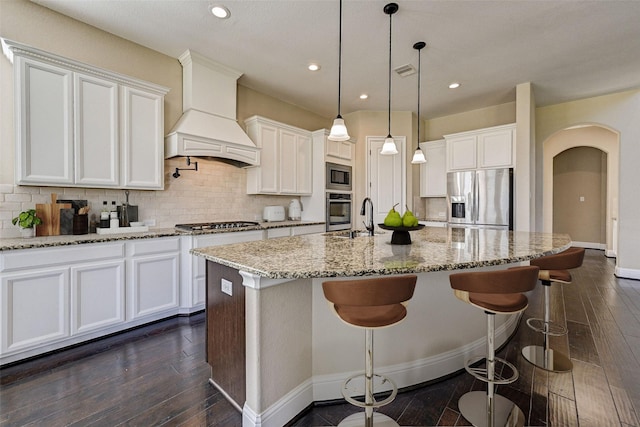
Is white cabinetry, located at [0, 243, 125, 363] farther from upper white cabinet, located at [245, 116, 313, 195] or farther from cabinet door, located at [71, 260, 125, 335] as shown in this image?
upper white cabinet, located at [245, 116, 313, 195]

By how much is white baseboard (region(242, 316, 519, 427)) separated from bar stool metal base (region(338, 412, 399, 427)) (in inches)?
6.8

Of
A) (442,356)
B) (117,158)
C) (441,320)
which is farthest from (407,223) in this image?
(117,158)

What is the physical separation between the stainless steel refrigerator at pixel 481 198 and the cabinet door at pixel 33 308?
5.01 m

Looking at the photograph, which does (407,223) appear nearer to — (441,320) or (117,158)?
(441,320)

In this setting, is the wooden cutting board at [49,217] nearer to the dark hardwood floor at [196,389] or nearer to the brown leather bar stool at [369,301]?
the dark hardwood floor at [196,389]

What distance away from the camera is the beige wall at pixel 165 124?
7.83 ft

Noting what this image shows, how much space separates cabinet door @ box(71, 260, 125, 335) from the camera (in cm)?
231

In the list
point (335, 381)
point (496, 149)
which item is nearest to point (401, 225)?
point (335, 381)

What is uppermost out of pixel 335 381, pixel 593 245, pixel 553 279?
pixel 553 279

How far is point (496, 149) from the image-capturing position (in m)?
4.43

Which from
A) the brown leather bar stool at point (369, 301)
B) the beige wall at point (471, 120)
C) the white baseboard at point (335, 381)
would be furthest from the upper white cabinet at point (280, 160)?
the brown leather bar stool at point (369, 301)

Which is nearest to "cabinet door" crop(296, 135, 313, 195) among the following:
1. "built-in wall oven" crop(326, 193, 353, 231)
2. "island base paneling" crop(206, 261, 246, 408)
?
"built-in wall oven" crop(326, 193, 353, 231)

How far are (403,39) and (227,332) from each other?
3.18 meters

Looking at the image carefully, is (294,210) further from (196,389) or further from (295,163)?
(196,389)
